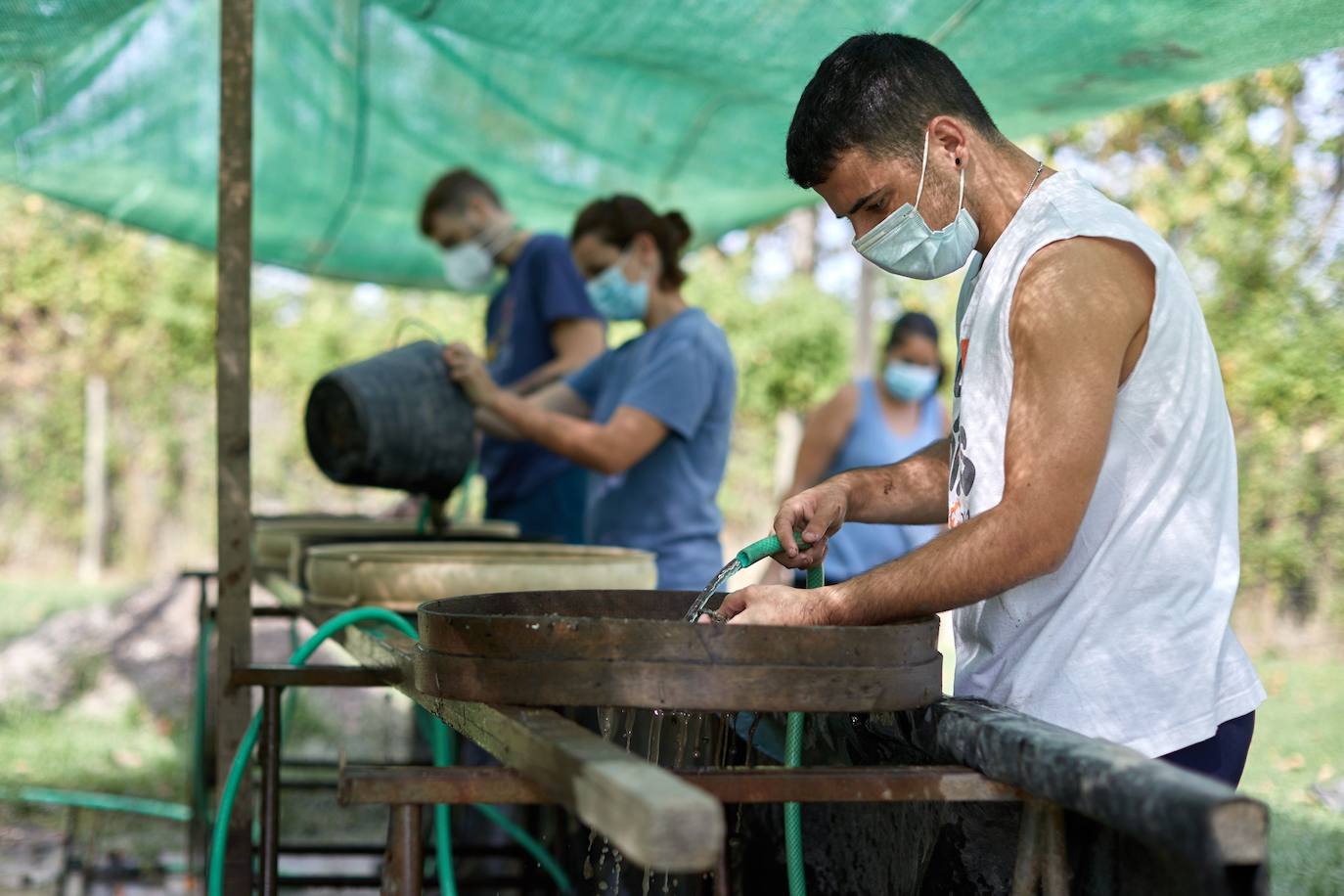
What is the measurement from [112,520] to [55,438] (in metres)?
0.84

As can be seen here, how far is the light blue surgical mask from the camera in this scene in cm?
176

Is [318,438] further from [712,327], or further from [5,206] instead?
[5,206]

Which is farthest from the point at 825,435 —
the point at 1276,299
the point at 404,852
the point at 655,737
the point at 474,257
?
the point at 1276,299

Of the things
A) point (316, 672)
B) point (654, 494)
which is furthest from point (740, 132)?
point (316, 672)

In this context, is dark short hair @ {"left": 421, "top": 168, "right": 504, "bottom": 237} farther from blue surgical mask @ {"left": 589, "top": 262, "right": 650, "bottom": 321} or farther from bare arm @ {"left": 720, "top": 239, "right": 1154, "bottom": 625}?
bare arm @ {"left": 720, "top": 239, "right": 1154, "bottom": 625}

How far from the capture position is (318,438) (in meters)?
3.32

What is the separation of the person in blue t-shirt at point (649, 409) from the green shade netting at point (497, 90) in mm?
476

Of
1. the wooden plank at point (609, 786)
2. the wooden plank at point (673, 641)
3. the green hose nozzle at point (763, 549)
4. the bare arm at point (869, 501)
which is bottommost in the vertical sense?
the wooden plank at point (609, 786)

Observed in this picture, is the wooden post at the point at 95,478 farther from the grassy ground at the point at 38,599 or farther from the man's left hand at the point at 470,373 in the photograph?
the man's left hand at the point at 470,373

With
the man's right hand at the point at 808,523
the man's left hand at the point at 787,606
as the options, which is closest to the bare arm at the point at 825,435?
the man's right hand at the point at 808,523

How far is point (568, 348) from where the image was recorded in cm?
426

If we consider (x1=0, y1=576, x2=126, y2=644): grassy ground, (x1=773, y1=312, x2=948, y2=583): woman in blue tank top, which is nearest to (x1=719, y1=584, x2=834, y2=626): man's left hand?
(x1=773, y1=312, x2=948, y2=583): woman in blue tank top

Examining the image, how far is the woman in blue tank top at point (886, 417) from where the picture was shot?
498 cm

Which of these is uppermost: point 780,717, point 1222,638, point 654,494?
point 654,494
